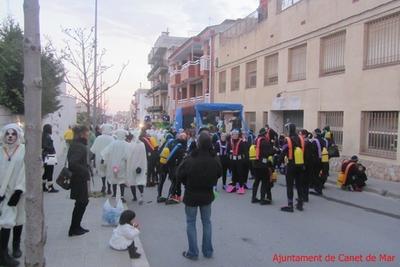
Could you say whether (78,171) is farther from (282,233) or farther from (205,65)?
(205,65)

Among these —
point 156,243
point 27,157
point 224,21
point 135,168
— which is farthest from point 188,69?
point 27,157

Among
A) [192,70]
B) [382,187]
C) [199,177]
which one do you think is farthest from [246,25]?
[199,177]

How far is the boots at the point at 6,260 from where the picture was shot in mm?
5082

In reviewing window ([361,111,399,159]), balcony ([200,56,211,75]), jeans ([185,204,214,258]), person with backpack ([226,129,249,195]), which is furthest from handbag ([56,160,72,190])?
balcony ([200,56,211,75])

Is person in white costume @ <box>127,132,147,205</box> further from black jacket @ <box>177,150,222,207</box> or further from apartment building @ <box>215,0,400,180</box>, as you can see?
apartment building @ <box>215,0,400,180</box>

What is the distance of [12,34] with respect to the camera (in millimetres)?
15875

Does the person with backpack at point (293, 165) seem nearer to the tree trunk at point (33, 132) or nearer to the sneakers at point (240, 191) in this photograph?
the sneakers at point (240, 191)

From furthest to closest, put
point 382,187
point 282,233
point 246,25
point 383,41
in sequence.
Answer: point 246,25
point 383,41
point 382,187
point 282,233

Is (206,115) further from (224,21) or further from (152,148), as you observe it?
(224,21)

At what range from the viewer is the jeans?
18.9ft

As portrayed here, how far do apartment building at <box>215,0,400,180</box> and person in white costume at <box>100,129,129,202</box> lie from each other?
28.3 feet

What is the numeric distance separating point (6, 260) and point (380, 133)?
12.7 metres

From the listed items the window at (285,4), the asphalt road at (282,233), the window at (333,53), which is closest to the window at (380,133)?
the window at (333,53)

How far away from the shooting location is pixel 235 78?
28.9m
